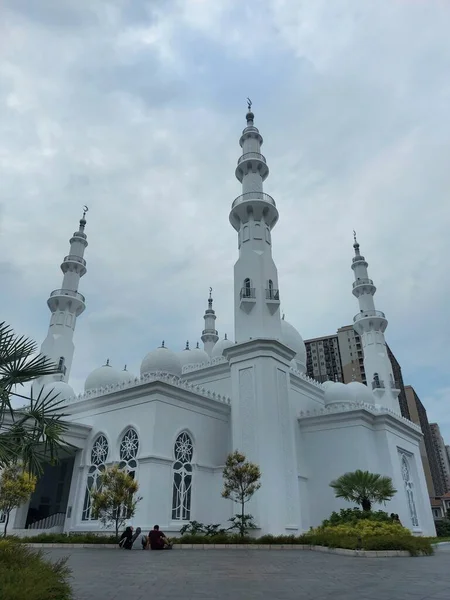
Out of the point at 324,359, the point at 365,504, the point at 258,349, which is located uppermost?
the point at 324,359

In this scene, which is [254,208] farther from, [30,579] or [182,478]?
[30,579]

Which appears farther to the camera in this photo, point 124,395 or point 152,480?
point 124,395

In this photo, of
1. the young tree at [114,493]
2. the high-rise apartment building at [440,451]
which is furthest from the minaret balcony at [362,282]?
the high-rise apartment building at [440,451]

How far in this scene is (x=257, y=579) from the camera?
753 cm

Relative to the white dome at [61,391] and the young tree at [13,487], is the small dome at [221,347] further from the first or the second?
the young tree at [13,487]

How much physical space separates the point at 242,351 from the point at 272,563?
12.5 meters

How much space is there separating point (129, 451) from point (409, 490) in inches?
612

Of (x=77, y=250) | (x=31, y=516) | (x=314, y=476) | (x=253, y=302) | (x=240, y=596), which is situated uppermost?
(x=77, y=250)

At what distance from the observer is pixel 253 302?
23.5 metres

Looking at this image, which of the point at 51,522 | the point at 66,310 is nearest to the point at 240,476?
the point at 51,522

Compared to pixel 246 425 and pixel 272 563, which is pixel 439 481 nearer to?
pixel 246 425

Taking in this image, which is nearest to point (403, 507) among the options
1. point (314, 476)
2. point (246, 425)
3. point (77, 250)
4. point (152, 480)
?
point (314, 476)

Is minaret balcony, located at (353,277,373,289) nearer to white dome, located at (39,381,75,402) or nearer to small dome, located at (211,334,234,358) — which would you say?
small dome, located at (211,334,234,358)

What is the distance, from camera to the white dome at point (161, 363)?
24.0 m
